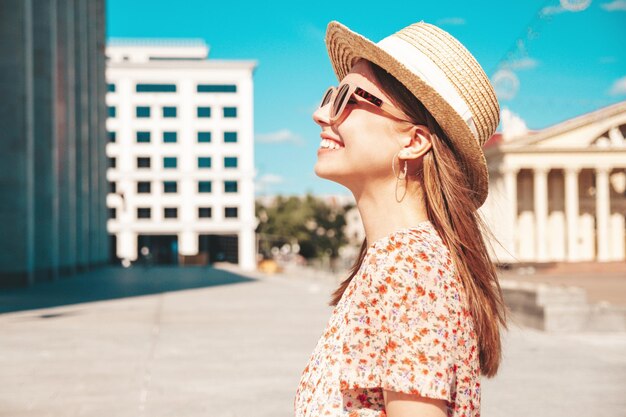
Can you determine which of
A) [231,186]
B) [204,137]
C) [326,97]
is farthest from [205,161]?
[326,97]

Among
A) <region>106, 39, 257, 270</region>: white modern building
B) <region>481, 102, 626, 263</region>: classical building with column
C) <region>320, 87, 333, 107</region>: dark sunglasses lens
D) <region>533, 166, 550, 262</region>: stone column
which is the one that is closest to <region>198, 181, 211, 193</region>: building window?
<region>106, 39, 257, 270</region>: white modern building

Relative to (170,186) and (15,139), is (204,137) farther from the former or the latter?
(15,139)

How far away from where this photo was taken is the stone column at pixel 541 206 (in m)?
86.0

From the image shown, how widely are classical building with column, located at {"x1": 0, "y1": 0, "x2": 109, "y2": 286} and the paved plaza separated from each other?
10.7 metres

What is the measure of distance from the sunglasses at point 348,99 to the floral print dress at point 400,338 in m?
0.30

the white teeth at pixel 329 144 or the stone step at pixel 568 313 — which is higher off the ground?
the white teeth at pixel 329 144

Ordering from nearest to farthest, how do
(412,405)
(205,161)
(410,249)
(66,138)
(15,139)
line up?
(412,405)
(410,249)
(15,139)
(66,138)
(205,161)

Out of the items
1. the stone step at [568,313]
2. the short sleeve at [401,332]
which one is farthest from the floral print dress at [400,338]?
the stone step at [568,313]

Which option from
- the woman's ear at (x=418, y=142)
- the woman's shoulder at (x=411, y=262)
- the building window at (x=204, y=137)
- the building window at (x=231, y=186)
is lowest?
the woman's shoulder at (x=411, y=262)

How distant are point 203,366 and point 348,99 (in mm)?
8346

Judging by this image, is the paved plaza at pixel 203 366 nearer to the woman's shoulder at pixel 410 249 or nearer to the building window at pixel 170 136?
the woman's shoulder at pixel 410 249

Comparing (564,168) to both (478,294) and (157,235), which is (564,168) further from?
(478,294)

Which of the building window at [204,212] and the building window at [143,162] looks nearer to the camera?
the building window at [204,212]

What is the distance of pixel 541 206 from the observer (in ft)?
289
